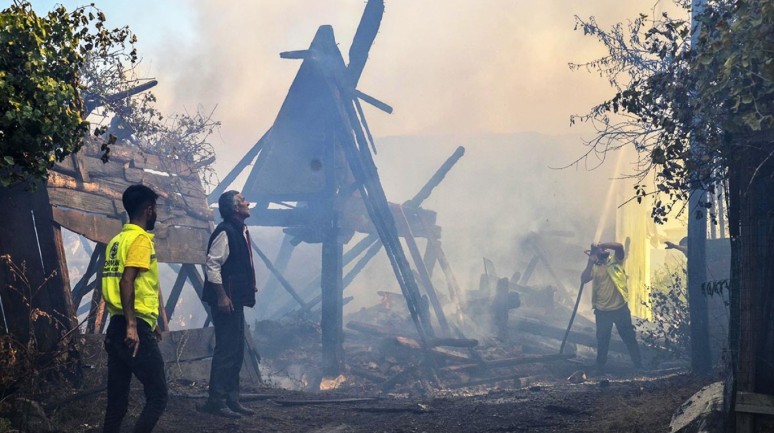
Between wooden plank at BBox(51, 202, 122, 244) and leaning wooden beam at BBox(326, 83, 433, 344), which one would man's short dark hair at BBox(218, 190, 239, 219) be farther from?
leaning wooden beam at BBox(326, 83, 433, 344)

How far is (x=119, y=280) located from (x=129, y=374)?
64cm

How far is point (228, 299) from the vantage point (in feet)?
20.2

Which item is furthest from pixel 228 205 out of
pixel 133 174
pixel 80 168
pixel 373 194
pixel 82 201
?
pixel 373 194

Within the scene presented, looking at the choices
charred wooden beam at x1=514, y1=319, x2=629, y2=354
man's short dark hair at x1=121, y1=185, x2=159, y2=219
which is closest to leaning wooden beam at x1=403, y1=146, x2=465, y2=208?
charred wooden beam at x1=514, y1=319, x2=629, y2=354

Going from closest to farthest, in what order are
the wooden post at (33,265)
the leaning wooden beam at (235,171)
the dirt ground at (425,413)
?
the wooden post at (33,265), the dirt ground at (425,413), the leaning wooden beam at (235,171)

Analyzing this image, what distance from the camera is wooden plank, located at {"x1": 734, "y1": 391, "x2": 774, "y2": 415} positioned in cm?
407

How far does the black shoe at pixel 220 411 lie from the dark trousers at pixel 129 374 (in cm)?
181

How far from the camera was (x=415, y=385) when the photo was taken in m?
10.3

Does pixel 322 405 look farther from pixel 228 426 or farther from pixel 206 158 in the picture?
pixel 206 158

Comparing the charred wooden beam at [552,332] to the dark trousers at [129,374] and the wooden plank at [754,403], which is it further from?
the dark trousers at [129,374]

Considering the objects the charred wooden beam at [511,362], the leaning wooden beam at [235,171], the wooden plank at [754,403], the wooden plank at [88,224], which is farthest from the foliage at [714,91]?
the leaning wooden beam at [235,171]

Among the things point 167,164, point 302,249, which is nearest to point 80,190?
point 167,164

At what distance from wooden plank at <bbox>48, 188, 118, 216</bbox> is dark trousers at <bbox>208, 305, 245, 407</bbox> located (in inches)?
77.3

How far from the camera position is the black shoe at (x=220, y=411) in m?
6.14
